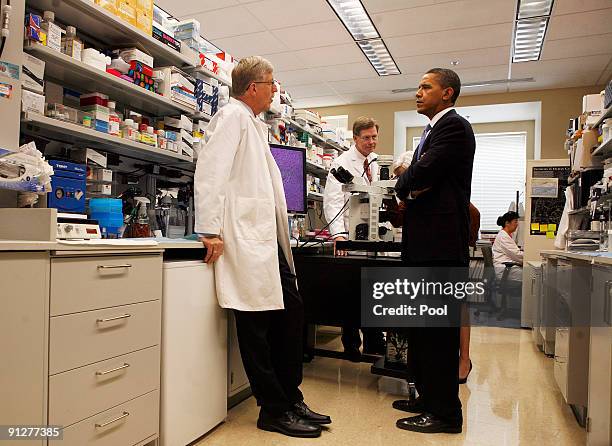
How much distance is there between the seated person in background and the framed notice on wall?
0.39 meters

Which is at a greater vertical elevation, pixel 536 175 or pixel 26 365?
pixel 536 175

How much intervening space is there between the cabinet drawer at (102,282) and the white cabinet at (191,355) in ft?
0.30

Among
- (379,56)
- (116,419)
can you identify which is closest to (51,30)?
(116,419)

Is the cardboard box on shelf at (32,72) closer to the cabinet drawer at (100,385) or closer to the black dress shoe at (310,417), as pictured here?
the cabinet drawer at (100,385)

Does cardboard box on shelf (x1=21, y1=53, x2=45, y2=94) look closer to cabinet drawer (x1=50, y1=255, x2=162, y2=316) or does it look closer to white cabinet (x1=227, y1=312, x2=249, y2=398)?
cabinet drawer (x1=50, y1=255, x2=162, y2=316)

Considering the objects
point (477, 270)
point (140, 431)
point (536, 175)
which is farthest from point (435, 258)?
point (477, 270)

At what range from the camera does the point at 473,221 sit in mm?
2969

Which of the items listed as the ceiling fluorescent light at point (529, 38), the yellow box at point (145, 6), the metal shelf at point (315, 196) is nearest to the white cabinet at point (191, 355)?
the yellow box at point (145, 6)

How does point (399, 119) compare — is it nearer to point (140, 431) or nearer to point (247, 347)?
point (247, 347)

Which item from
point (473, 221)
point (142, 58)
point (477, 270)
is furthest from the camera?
point (477, 270)

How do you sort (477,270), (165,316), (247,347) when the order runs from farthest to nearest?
1. (477,270)
2. (247,347)
3. (165,316)

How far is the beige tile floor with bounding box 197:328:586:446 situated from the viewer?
1.89 m

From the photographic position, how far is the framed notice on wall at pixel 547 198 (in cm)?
488

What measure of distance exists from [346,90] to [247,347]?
5.21 m
